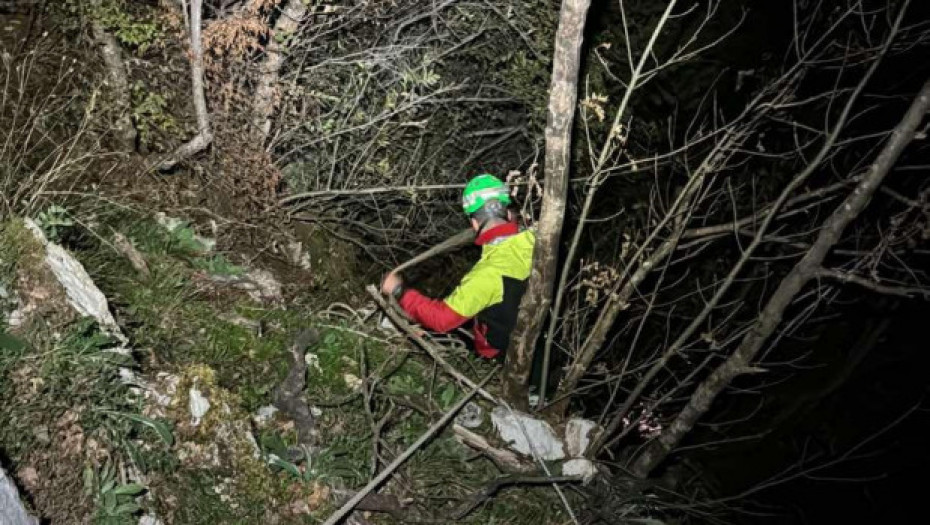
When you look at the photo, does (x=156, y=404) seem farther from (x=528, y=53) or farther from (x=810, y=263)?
(x=528, y=53)

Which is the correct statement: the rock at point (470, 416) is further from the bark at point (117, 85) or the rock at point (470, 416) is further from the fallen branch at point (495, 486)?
the bark at point (117, 85)

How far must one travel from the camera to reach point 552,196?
11.7 ft

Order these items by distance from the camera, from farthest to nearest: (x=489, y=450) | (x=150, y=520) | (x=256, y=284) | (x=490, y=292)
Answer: (x=256, y=284) → (x=490, y=292) → (x=489, y=450) → (x=150, y=520)

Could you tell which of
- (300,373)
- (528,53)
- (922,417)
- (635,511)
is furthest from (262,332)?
(922,417)

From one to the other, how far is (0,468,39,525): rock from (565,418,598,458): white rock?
337 cm

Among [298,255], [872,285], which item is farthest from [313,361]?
[872,285]

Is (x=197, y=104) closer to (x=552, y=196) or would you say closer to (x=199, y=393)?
(x=199, y=393)

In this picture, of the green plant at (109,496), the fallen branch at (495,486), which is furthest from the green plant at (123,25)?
the fallen branch at (495,486)

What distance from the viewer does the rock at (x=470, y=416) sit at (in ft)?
14.3

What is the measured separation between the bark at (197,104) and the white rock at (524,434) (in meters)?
3.03

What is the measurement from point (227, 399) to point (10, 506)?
4.33ft

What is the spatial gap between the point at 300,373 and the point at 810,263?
3.42 meters

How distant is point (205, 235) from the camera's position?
512cm

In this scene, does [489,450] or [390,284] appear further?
[390,284]
